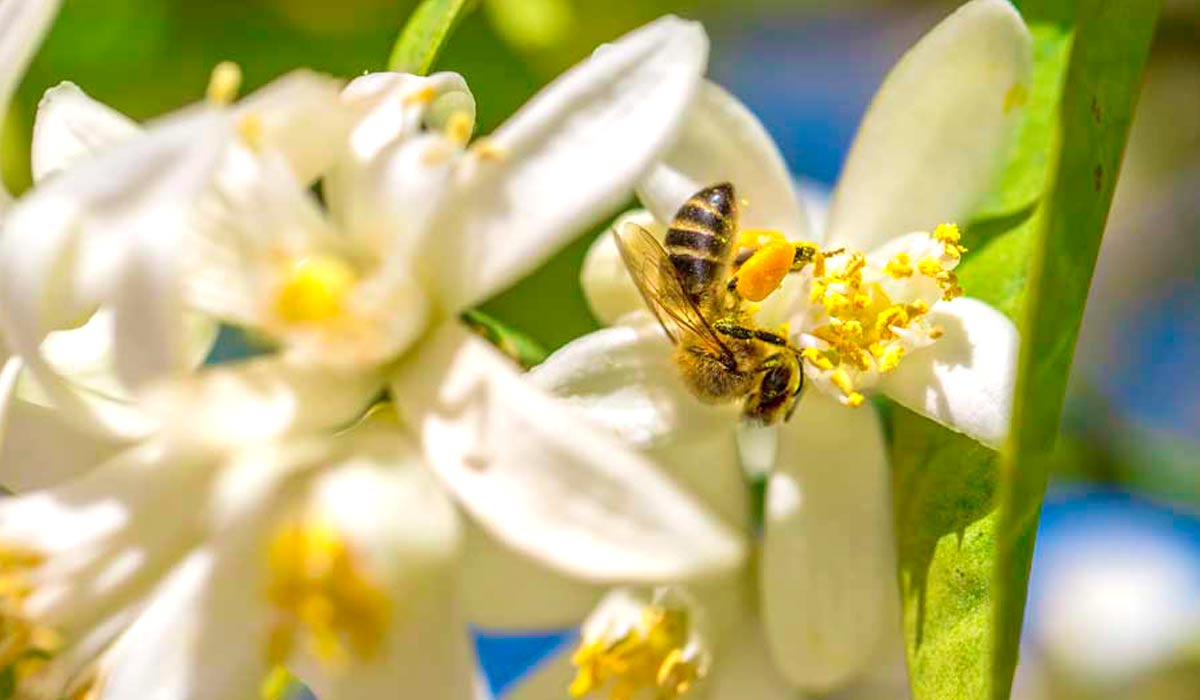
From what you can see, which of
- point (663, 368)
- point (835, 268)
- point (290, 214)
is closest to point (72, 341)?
point (290, 214)

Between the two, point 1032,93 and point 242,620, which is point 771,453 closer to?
point 1032,93

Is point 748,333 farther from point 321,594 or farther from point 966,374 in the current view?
point 321,594

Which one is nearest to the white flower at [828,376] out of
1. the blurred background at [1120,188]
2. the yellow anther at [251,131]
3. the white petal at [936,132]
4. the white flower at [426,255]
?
the white petal at [936,132]

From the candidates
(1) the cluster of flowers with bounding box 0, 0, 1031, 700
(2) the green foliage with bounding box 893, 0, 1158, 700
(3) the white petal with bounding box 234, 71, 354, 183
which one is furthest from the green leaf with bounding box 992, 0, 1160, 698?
(3) the white petal with bounding box 234, 71, 354, 183

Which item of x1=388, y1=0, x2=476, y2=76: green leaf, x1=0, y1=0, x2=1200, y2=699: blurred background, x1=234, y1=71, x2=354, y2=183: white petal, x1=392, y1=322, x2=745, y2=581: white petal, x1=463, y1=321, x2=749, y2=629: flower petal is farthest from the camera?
x1=0, y1=0, x2=1200, y2=699: blurred background

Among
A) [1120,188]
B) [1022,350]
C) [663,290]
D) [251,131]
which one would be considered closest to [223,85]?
[251,131]

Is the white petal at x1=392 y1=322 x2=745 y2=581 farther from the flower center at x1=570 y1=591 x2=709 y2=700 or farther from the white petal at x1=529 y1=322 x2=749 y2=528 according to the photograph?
the flower center at x1=570 y1=591 x2=709 y2=700

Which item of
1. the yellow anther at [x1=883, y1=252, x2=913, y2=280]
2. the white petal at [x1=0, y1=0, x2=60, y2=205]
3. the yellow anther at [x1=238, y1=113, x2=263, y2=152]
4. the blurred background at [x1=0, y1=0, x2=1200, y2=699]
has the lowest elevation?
the blurred background at [x1=0, y1=0, x2=1200, y2=699]
